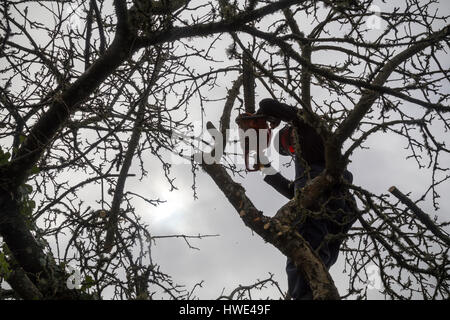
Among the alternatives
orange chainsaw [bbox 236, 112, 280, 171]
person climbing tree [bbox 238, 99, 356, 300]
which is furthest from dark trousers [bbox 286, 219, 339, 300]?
orange chainsaw [bbox 236, 112, 280, 171]

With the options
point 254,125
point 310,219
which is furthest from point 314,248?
point 254,125

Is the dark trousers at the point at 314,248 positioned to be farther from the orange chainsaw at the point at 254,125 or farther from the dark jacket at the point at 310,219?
the orange chainsaw at the point at 254,125

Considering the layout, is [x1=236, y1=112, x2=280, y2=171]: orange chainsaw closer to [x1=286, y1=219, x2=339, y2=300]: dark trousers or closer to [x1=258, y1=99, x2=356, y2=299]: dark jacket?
[x1=258, y1=99, x2=356, y2=299]: dark jacket

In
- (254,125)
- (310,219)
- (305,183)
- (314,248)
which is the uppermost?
(254,125)

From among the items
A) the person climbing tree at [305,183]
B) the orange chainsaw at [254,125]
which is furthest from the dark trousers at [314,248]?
the orange chainsaw at [254,125]

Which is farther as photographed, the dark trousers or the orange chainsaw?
the orange chainsaw

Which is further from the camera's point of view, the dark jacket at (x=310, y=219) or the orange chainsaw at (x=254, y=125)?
the orange chainsaw at (x=254, y=125)

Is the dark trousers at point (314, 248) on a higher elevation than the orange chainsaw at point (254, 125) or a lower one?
lower

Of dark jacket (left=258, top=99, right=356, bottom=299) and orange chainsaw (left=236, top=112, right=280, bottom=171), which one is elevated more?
orange chainsaw (left=236, top=112, right=280, bottom=171)

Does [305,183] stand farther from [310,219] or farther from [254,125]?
[254,125]

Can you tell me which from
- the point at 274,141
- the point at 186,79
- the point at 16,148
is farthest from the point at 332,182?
the point at 16,148
